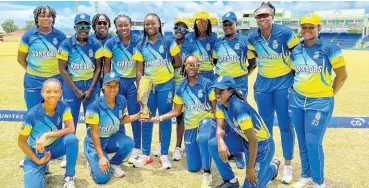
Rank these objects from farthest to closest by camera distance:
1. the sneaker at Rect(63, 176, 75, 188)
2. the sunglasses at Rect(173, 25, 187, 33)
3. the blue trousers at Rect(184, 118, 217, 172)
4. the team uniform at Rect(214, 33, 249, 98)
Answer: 1. the sunglasses at Rect(173, 25, 187, 33)
2. the team uniform at Rect(214, 33, 249, 98)
3. the blue trousers at Rect(184, 118, 217, 172)
4. the sneaker at Rect(63, 176, 75, 188)

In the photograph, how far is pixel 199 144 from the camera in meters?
4.59

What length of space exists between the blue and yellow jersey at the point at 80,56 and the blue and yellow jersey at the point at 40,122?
0.82 m

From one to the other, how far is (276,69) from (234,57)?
2.31ft

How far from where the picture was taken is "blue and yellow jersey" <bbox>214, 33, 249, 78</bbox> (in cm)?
515

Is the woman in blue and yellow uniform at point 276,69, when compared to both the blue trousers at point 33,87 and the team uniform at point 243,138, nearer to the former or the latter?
the team uniform at point 243,138

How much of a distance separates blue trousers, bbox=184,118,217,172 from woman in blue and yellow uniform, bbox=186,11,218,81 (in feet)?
3.65

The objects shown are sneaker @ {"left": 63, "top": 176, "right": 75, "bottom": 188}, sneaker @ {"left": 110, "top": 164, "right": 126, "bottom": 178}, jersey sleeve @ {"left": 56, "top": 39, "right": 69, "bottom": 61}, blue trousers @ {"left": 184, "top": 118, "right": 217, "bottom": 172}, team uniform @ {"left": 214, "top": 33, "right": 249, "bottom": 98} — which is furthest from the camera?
team uniform @ {"left": 214, "top": 33, "right": 249, "bottom": 98}

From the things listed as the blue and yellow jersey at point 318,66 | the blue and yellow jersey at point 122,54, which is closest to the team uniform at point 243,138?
the blue and yellow jersey at point 318,66

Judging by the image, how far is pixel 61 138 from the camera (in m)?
4.38

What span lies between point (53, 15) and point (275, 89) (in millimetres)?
3374

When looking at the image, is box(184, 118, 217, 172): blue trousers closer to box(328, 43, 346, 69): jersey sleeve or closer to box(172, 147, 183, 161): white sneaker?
box(172, 147, 183, 161): white sneaker

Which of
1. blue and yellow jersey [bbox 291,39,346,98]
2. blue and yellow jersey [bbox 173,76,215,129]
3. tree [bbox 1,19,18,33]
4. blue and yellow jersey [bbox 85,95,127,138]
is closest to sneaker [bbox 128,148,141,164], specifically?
blue and yellow jersey [bbox 85,95,127,138]

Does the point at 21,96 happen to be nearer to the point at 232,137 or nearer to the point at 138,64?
the point at 138,64

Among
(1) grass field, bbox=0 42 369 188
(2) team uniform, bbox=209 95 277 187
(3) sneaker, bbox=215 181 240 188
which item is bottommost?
(1) grass field, bbox=0 42 369 188
